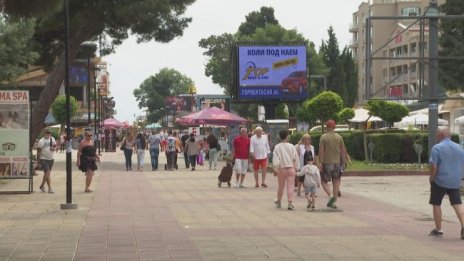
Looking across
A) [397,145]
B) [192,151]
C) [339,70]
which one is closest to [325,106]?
[397,145]

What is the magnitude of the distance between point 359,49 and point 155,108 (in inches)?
2555

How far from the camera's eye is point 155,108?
167 metres

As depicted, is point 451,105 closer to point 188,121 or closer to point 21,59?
point 188,121

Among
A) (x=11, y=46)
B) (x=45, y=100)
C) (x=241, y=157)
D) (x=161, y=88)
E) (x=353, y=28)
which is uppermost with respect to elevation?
(x=353, y=28)

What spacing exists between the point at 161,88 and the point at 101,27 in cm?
13841

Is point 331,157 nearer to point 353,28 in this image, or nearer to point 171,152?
point 171,152

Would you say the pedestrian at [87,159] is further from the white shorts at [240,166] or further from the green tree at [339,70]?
the green tree at [339,70]

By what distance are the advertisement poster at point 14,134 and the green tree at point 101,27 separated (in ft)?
22.6

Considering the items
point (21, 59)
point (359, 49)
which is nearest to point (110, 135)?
point (21, 59)

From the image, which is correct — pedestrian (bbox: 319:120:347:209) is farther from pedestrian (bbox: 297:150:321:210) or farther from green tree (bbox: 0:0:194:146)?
green tree (bbox: 0:0:194:146)

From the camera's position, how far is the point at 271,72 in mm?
37000

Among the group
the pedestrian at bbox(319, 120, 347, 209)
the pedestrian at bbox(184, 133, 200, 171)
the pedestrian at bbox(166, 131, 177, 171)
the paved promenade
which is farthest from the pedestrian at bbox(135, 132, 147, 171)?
the pedestrian at bbox(319, 120, 347, 209)

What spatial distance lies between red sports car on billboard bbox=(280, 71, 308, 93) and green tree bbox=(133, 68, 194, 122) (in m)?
127

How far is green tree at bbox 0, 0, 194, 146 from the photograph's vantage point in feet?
94.6
